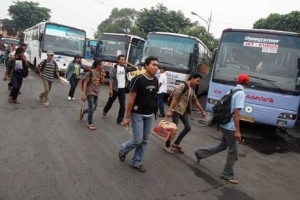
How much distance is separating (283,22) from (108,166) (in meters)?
39.8

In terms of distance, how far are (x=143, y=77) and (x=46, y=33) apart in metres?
14.3

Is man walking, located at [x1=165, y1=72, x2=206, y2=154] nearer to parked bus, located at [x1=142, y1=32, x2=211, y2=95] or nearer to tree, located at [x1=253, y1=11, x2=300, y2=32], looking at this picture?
parked bus, located at [x1=142, y1=32, x2=211, y2=95]

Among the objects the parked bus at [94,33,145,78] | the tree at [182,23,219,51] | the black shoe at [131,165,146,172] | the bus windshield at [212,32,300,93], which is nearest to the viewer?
the black shoe at [131,165,146,172]

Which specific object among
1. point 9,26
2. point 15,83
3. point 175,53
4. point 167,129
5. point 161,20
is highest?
point 161,20

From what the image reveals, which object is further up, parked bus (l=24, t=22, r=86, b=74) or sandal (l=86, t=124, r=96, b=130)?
parked bus (l=24, t=22, r=86, b=74)

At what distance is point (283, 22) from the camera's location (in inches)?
1585

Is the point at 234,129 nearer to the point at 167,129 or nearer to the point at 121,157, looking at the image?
the point at 167,129

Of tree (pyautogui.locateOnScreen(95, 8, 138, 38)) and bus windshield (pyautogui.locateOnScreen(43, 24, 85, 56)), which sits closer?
bus windshield (pyautogui.locateOnScreen(43, 24, 85, 56))

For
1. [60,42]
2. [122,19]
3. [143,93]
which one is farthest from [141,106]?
[122,19]

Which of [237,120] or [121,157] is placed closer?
[237,120]

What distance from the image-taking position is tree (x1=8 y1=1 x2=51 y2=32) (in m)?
55.8

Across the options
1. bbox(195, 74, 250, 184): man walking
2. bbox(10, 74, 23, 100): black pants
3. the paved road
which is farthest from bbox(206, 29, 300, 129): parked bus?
bbox(10, 74, 23, 100): black pants

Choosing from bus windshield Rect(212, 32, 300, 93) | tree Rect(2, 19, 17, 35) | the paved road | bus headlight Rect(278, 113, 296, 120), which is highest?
tree Rect(2, 19, 17, 35)

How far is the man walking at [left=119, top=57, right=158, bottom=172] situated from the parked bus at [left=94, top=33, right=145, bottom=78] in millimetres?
13031
